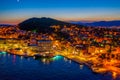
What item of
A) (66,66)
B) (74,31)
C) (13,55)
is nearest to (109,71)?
(66,66)

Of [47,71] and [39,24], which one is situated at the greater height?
[39,24]

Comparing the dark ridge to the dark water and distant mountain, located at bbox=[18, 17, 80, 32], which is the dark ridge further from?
the dark water

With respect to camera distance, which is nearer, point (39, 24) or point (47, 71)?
point (47, 71)

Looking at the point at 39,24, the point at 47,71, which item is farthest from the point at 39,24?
the point at 47,71

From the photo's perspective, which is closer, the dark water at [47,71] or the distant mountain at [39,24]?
the dark water at [47,71]

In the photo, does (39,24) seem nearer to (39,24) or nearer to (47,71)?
(39,24)

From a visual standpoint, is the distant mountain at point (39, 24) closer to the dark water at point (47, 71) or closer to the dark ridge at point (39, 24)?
the dark ridge at point (39, 24)

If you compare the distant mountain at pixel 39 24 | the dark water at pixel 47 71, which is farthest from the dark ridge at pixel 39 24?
the dark water at pixel 47 71

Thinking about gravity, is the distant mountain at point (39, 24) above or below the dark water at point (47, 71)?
above
